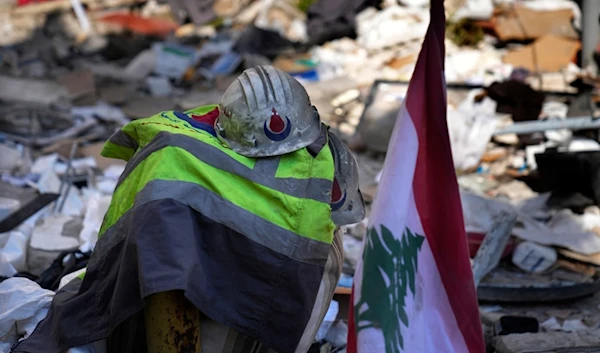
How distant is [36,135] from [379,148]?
116 inches

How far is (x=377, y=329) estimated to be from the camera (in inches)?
95.1

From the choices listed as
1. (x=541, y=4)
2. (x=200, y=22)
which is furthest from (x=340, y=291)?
(x=200, y=22)

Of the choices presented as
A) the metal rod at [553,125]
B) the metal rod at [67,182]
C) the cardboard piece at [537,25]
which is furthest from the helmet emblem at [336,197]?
the cardboard piece at [537,25]

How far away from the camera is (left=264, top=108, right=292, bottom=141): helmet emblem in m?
2.14

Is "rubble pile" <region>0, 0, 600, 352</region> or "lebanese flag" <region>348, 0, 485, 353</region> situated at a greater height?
"lebanese flag" <region>348, 0, 485, 353</region>

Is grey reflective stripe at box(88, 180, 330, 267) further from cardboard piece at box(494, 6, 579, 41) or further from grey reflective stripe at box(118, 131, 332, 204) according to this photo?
cardboard piece at box(494, 6, 579, 41)

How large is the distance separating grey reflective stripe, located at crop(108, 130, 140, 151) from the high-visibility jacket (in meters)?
0.13

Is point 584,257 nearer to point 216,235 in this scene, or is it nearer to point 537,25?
point 216,235

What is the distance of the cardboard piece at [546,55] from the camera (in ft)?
25.5

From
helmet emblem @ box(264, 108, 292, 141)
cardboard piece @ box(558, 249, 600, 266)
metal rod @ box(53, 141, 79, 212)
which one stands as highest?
helmet emblem @ box(264, 108, 292, 141)

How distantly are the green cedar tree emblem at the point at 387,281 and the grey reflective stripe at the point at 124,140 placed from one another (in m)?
0.82

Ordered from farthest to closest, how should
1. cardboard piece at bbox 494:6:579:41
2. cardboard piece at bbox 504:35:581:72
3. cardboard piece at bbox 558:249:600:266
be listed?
cardboard piece at bbox 494:6:579:41, cardboard piece at bbox 504:35:581:72, cardboard piece at bbox 558:249:600:266

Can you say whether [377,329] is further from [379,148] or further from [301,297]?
[379,148]

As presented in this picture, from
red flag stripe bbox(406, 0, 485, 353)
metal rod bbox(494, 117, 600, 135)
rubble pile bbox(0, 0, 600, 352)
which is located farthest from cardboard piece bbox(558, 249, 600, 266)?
red flag stripe bbox(406, 0, 485, 353)
